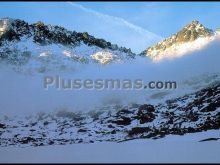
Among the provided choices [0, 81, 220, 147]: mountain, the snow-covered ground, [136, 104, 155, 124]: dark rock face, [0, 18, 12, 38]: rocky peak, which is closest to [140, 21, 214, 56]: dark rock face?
[0, 18, 12, 38]: rocky peak

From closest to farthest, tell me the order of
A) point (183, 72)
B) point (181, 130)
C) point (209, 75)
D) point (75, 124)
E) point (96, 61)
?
point (181, 130) < point (75, 124) < point (209, 75) < point (183, 72) < point (96, 61)

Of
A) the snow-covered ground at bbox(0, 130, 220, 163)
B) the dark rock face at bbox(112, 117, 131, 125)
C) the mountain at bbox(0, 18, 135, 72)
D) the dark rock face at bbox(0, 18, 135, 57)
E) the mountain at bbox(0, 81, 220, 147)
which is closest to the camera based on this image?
the snow-covered ground at bbox(0, 130, 220, 163)

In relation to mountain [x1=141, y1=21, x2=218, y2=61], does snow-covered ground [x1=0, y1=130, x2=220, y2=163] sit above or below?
below

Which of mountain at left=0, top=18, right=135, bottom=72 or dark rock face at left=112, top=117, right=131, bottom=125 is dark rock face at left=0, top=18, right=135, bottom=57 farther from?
dark rock face at left=112, top=117, right=131, bottom=125

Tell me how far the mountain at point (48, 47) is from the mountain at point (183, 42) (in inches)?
285

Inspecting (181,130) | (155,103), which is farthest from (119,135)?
(155,103)

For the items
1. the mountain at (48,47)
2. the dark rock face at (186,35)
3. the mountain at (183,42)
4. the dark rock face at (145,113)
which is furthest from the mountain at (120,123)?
the dark rock face at (186,35)

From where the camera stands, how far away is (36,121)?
57406 millimetres

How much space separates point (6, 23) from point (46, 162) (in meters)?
73.0

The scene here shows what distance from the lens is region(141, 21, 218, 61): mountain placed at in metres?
103

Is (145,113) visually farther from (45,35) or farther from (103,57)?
(45,35)

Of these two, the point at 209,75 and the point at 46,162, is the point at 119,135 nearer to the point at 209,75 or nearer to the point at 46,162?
the point at 46,162

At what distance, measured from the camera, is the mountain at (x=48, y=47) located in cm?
9031

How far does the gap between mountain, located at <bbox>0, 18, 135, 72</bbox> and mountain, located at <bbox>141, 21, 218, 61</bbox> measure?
7.24 meters
